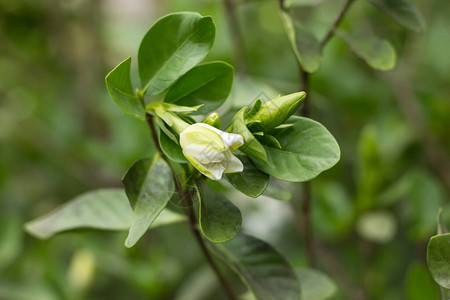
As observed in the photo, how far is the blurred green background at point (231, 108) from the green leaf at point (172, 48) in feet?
0.56

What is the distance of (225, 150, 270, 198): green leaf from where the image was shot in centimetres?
37

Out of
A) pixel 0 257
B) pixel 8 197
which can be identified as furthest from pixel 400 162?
pixel 8 197

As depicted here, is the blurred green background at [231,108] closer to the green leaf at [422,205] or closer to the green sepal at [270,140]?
the green leaf at [422,205]

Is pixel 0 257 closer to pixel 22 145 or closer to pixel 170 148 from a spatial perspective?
pixel 22 145

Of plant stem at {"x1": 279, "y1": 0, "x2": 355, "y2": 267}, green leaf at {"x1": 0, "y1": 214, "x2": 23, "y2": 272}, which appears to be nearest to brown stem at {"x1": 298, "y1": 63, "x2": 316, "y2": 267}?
plant stem at {"x1": 279, "y1": 0, "x2": 355, "y2": 267}

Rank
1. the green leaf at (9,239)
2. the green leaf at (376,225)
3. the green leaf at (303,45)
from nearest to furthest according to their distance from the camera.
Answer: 1. the green leaf at (303,45)
2. the green leaf at (376,225)
3. the green leaf at (9,239)

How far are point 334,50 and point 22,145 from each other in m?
0.86

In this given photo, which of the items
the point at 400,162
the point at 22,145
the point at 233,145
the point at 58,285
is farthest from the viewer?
the point at 22,145

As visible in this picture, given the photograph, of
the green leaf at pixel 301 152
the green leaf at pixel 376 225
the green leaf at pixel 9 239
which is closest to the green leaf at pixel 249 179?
the green leaf at pixel 301 152

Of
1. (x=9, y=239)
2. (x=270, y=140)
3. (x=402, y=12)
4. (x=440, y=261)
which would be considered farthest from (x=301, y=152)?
(x=9, y=239)

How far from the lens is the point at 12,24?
1271 mm

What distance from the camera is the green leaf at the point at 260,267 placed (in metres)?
0.49

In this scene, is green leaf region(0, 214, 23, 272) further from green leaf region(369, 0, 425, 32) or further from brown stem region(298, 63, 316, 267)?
green leaf region(369, 0, 425, 32)

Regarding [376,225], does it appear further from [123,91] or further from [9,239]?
[9,239]
